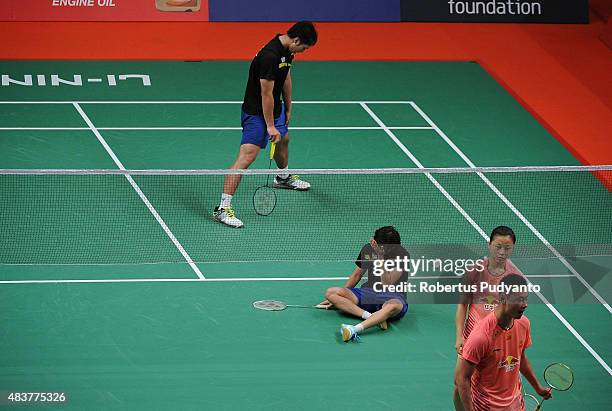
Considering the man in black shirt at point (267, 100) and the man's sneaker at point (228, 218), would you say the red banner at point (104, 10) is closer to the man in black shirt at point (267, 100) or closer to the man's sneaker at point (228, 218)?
the man in black shirt at point (267, 100)

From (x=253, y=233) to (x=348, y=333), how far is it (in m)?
2.35

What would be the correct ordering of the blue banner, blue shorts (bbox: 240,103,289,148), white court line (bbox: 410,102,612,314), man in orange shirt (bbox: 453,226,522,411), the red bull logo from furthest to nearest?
the blue banner → blue shorts (bbox: 240,103,289,148) → white court line (bbox: 410,102,612,314) → man in orange shirt (bbox: 453,226,522,411) → the red bull logo

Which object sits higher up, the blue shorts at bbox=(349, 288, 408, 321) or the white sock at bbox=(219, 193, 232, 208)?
the white sock at bbox=(219, 193, 232, 208)

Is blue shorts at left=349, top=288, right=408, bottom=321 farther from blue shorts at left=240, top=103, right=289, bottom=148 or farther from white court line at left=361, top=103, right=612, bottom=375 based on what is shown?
blue shorts at left=240, top=103, right=289, bottom=148

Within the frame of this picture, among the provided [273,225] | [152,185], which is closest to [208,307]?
[273,225]

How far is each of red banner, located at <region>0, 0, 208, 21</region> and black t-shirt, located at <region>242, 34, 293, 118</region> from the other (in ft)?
20.3

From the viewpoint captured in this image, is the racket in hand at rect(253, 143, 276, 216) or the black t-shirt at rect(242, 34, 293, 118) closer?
the black t-shirt at rect(242, 34, 293, 118)

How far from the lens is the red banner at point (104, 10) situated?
59.0ft

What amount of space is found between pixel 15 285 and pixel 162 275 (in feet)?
4.50

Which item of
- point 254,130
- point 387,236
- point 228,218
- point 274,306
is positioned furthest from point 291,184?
point 387,236

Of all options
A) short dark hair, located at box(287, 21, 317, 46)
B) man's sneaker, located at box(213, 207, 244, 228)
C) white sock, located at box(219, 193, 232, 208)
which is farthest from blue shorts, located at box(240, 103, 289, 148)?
short dark hair, located at box(287, 21, 317, 46)

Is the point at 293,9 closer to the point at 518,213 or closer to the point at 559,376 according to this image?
the point at 518,213

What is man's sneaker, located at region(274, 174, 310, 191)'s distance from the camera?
13422 millimetres

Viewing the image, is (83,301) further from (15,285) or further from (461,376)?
(461,376)
